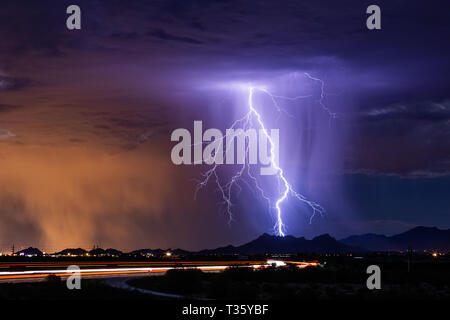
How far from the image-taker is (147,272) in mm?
51406

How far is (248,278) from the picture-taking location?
45.4 metres

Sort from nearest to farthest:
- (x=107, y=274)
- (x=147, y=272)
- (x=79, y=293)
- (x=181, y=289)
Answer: (x=79, y=293) < (x=181, y=289) < (x=107, y=274) < (x=147, y=272)
